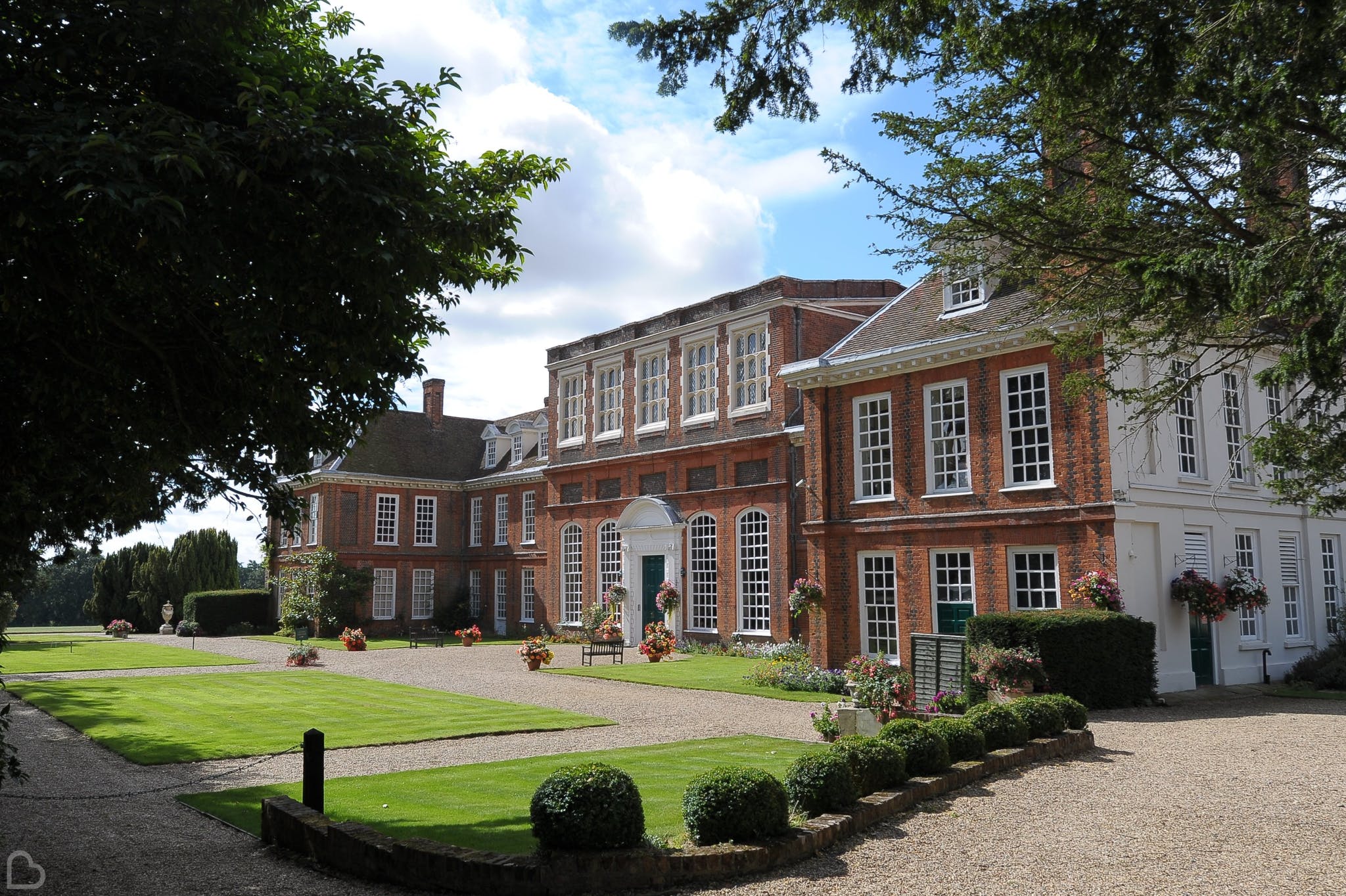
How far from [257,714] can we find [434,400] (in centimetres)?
3244

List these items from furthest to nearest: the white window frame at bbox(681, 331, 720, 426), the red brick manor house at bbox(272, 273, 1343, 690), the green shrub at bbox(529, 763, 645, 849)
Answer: the white window frame at bbox(681, 331, 720, 426) → the red brick manor house at bbox(272, 273, 1343, 690) → the green shrub at bbox(529, 763, 645, 849)

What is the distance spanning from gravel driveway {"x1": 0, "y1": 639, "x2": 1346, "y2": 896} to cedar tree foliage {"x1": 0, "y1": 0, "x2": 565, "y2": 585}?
2.71m

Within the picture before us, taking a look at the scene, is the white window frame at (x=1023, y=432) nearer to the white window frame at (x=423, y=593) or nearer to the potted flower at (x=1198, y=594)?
the potted flower at (x=1198, y=594)

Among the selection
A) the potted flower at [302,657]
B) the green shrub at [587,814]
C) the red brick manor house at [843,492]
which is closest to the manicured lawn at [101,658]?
the potted flower at [302,657]

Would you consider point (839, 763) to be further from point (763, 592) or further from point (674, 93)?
point (763, 592)

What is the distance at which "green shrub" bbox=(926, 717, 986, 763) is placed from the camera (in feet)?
32.1

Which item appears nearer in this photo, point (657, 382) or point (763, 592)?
point (763, 592)

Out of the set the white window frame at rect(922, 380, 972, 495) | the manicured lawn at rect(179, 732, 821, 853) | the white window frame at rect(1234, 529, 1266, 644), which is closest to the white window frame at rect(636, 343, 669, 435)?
the white window frame at rect(922, 380, 972, 495)

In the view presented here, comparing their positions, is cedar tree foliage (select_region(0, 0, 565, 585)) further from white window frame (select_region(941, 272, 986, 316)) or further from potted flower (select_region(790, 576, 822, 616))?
potted flower (select_region(790, 576, 822, 616))

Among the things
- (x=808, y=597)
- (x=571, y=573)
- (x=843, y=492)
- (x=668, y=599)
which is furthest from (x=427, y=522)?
(x=843, y=492)

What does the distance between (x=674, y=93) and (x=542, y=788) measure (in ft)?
17.7

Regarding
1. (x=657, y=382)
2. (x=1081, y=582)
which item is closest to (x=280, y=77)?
(x=1081, y=582)

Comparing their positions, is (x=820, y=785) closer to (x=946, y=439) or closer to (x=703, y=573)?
(x=946, y=439)

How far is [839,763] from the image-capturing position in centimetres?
804
